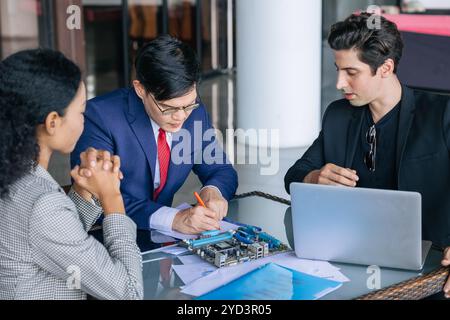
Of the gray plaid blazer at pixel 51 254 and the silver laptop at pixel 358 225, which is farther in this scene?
the silver laptop at pixel 358 225

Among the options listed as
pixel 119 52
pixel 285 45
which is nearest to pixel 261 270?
pixel 285 45

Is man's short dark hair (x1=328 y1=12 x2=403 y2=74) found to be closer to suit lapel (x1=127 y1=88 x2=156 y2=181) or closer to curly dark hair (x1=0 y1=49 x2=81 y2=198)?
suit lapel (x1=127 y1=88 x2=156 y2=181)

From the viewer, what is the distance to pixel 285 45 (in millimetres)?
6133

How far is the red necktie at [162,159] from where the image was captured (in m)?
2.58

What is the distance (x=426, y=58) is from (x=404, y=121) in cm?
343

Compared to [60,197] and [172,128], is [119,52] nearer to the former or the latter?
[172,128]

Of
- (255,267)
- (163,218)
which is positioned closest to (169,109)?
(163,218)

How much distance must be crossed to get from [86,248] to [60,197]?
0.45 ft

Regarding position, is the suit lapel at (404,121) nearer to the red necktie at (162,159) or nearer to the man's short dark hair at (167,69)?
the man's short dark hair at (167,69)

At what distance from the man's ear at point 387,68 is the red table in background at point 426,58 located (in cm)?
328

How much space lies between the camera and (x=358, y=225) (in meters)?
1.81

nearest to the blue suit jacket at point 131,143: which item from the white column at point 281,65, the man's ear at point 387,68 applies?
the man's ear at point 387,68

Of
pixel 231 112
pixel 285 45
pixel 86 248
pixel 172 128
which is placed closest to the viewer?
pixel 86 248

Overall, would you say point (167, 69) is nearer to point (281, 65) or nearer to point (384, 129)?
point (384, 129)
